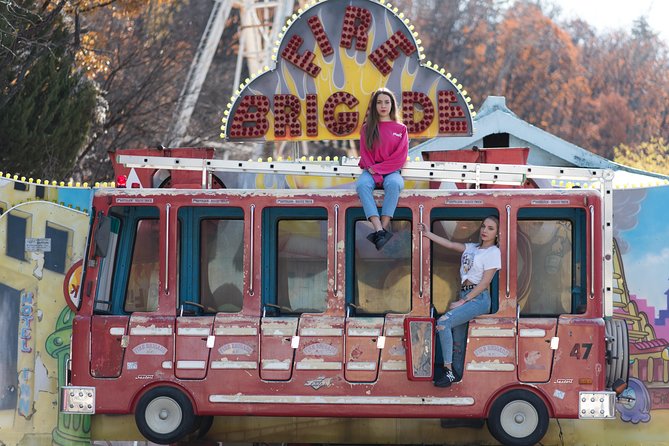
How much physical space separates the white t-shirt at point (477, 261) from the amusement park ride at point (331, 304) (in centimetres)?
17

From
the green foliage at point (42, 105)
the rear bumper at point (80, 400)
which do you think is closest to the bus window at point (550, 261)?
the rear bumper at point (80, 400)

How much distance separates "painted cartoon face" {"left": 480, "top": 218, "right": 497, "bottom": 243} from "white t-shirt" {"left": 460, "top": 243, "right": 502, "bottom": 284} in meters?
0.09

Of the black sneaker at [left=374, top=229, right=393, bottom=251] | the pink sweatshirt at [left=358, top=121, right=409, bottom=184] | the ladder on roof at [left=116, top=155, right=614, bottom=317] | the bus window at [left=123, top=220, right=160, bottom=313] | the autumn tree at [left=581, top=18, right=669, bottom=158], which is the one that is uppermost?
the autumn tree at [left=581, top=18, right=669, bottom=158]

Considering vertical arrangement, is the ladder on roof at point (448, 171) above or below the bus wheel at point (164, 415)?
above

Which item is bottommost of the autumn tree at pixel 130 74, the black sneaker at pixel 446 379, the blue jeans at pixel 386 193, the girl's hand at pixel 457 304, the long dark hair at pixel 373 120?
the black sneaker at pixel 446 379

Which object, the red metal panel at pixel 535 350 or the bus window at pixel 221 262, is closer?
the red metal panel at pixel 535 350

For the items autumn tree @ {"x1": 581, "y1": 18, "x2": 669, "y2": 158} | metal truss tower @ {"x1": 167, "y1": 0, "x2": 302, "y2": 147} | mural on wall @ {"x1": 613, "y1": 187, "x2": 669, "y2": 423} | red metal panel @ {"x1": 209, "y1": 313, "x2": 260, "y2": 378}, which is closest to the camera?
red metal panel @ {"x1": 209, "y1": 313, "x2": 260, "y2": 378}

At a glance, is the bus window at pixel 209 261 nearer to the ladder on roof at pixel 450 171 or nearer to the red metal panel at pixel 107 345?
the ladder on roof at pixel 450 171

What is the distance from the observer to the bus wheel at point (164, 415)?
12336mm

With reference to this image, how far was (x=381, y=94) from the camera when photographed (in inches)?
492

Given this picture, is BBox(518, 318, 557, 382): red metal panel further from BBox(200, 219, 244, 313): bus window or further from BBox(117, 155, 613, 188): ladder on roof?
BBox(200, 219, 244, 313): bus window

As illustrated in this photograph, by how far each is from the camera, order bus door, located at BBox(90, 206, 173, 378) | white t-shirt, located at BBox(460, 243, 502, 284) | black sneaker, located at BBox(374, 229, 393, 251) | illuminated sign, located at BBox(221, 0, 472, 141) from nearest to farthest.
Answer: black sneaker, located at BBox(374, 229, 393, 251) → white t-shirt, located at BBox(460, 243, 502, 284) → bus door, located at BBox(90, 206, 173, 378) → illuminated sign, located at BBox(221, 0, 472, 141)

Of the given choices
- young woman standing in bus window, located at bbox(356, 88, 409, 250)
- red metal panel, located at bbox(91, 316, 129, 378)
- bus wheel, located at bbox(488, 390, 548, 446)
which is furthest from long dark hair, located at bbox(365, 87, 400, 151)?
red metal panel, located at bbox(91, 316, 129, 378)

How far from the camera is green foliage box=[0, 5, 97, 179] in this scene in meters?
20.5
